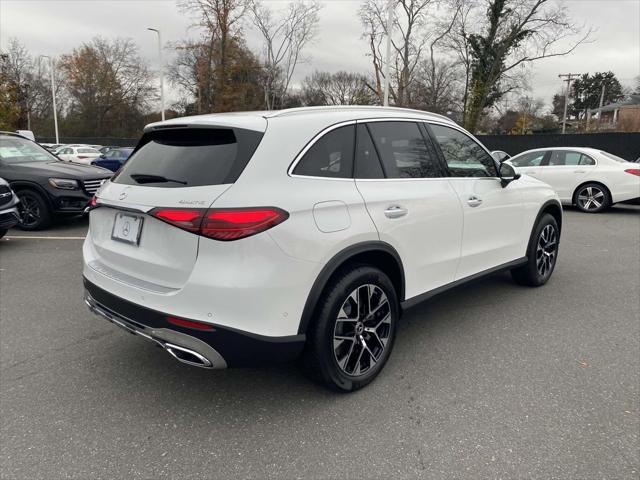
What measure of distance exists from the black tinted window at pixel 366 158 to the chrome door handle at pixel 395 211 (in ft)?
0.73

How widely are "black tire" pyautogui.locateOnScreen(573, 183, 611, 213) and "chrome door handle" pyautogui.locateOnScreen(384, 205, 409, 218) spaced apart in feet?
31.2

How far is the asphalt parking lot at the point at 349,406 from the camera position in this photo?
2262 mm

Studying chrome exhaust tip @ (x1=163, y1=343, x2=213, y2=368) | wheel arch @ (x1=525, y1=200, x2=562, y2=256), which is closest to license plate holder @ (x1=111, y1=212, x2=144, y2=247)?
chrome exhaust tip @ (x1=163, y1=343, x2=213, y2=368)

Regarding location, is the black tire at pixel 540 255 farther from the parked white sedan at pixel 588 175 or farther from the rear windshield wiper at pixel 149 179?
the parked white sedan at pixel 588 175

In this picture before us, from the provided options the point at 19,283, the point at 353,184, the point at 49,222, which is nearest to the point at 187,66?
the point at 49,222

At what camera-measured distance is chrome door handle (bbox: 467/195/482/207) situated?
3.66 m

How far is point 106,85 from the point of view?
2063 inches

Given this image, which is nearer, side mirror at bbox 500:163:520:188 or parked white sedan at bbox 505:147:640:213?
side mirror at bbox 500:163:520:188

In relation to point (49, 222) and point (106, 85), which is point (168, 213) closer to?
point (49, 222)

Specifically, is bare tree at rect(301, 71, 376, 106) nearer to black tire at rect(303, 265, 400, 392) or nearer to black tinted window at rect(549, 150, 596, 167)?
black tinted window at rect(549, 150, 596, 167)

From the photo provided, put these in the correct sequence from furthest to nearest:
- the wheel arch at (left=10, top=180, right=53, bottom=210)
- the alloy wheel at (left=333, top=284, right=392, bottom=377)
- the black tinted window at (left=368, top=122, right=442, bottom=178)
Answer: the wheel arch at (left=10, top=180, right=53, bottom=210), the black tinted window at (left=368, top=122, right=442, bottom=178), the alloy wheel at (left=333, top=284, right=392, bottom=377)

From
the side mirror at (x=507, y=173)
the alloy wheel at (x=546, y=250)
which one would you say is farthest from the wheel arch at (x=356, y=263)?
the alloy wheel at (x=546, y=250)

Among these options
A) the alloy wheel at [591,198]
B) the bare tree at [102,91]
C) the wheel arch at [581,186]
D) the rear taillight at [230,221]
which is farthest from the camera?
the bare tree at [102,91]

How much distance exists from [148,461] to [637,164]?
1175 cm
